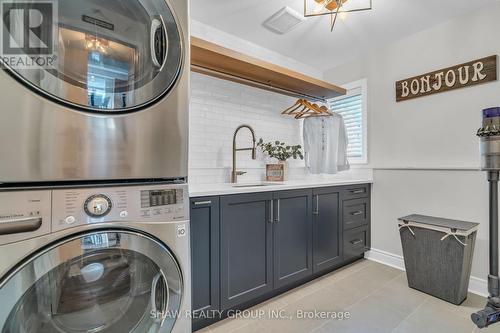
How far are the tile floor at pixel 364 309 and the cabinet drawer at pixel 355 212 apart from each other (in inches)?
21.1

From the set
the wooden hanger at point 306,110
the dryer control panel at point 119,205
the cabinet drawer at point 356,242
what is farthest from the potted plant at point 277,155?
the dryer control panel at point 119,205

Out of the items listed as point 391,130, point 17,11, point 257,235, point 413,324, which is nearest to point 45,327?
point 17,11

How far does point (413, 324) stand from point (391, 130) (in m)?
1.84

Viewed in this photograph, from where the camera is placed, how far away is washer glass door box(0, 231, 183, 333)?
2.68 ft

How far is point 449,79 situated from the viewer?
7.27 ft

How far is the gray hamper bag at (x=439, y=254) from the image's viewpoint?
1847 mm

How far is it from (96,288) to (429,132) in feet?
9.43

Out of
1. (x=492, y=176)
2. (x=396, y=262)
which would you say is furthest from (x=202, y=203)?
(x=396, y=262)

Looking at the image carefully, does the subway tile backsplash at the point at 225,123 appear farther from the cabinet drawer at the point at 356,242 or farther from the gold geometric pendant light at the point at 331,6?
the cabinet drawer at the point at 356,242

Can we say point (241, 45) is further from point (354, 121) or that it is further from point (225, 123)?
point (354, 121)

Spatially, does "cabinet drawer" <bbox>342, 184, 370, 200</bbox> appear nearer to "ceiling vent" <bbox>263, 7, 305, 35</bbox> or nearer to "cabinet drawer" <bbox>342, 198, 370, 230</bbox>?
"cabinet drawer" <bbox>342, 198, 370, 230</bbox>

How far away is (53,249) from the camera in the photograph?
833 mm

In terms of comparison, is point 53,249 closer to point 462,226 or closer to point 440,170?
point 462,226

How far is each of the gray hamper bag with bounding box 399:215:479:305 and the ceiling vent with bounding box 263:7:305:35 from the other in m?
2.04
